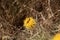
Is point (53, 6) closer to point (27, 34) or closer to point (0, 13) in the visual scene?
point (27, 34)

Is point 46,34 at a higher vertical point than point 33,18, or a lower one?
lower

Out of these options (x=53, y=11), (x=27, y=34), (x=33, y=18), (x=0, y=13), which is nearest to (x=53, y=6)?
(x=53, y=11)

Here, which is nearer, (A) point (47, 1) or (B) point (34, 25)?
(B) point (34, 25)

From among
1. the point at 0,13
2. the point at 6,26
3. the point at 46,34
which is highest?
the point at 0,13

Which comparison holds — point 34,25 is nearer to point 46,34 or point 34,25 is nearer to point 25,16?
point 46,34

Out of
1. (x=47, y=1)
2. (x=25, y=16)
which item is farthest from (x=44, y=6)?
(x=25, y=16)

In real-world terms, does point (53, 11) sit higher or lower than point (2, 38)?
higher

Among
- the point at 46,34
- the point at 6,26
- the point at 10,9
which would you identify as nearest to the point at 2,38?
the point at 6,26

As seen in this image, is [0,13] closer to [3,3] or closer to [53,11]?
[3,3]

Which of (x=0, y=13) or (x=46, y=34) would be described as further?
(x=0, y=13)
